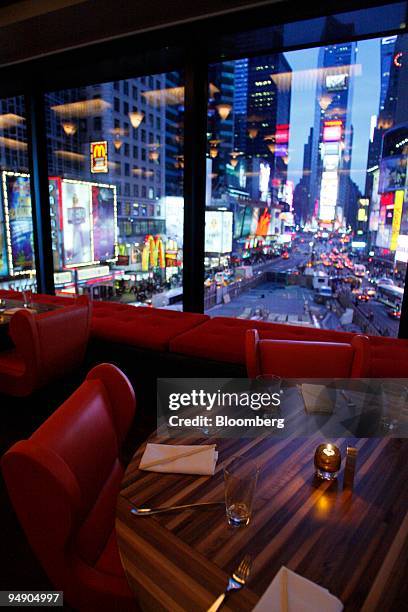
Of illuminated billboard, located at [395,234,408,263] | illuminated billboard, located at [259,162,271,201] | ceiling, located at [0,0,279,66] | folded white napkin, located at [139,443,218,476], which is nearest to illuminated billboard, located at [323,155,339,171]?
illuminated billboard, located at [259,162,271,201]

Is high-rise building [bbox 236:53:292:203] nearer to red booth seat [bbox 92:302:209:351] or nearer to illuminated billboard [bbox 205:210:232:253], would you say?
illuminated billboard [bbox 205:210:232:253]

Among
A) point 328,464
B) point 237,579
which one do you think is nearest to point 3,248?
point 328,464

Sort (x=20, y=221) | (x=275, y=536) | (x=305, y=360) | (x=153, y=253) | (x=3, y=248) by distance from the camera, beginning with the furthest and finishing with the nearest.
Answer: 1. (x=3, y=248)
2. (x=20, y=221)
3. (x=153, y=253)
4. (x=305, y=360)
5. (x=275, y=536)

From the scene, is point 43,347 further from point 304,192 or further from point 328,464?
point 304,192

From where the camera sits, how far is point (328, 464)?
102cm

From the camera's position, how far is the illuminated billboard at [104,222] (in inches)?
188

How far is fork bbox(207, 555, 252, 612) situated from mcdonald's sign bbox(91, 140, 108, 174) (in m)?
4.43

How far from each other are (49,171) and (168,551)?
188 inches

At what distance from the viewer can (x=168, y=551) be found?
792mm

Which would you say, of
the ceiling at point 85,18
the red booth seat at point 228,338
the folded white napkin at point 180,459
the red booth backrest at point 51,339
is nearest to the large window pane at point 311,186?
the ceiling at point 85,18

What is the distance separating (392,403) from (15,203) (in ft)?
17.3

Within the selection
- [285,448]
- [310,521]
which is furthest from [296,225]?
[310,521]

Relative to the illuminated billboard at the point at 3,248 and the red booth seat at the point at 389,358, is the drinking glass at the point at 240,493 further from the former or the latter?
the illuminated billboard at the point at 3,248

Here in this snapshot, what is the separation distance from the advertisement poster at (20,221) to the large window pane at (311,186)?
2481 mm
